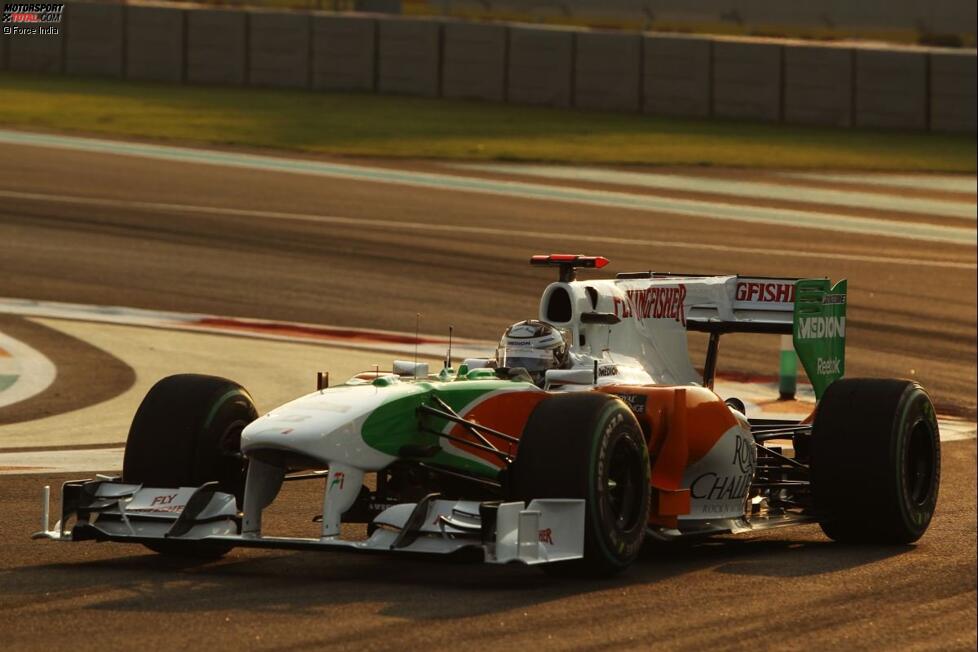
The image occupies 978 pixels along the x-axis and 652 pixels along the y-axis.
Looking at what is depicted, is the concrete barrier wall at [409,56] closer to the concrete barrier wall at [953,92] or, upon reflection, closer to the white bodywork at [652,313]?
the concrete barrier wall at [953,92]

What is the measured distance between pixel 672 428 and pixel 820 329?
2.48 meters

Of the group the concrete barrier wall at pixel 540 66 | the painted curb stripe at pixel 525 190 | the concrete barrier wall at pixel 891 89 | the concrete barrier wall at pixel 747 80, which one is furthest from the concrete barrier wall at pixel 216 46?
the concrete barrier wall at pixel 891 89

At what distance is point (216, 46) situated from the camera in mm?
39812

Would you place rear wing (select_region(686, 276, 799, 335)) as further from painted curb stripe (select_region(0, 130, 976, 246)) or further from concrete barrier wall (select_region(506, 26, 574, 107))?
concrete barrier wall (select_region(506, 26, 574, 107))

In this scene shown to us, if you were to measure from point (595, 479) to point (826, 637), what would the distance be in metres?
1.40

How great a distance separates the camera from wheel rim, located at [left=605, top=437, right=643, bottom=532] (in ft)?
30.7

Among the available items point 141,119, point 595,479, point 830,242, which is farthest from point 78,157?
point 595,479

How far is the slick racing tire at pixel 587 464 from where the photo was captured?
8.95 metres

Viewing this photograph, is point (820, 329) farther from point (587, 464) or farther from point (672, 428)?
point (587, 464)

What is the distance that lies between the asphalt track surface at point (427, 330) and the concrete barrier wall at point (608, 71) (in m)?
6.62

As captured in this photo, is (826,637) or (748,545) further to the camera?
(748,545)

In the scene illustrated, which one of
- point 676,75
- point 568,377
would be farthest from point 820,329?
point 676,75

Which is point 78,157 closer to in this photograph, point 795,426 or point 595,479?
point 795,426

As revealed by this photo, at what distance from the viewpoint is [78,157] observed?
3048 cm
